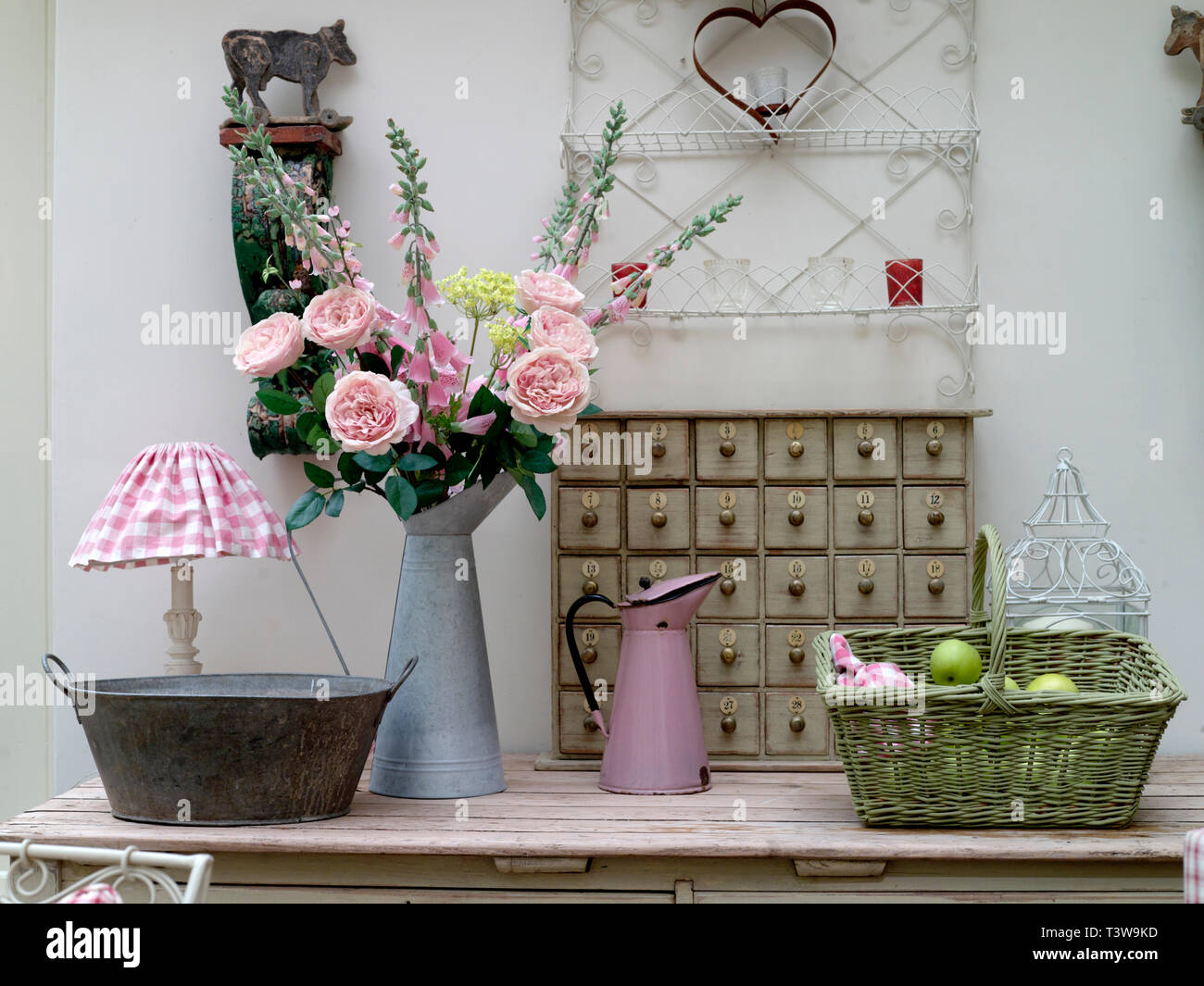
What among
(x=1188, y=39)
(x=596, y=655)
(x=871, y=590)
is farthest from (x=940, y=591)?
(x=1188, y=39)

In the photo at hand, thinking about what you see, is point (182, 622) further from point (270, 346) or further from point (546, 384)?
point (546, 384)

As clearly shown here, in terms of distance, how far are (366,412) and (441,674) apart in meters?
0.41

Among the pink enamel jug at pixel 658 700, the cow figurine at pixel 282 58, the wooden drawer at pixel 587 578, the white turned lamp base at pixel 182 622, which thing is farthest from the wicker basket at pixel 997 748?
the cow figurine at pixel 282 58

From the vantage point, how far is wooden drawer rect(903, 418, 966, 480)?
6.11 ft

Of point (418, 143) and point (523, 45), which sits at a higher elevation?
point (523, 45)

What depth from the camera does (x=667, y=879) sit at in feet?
4.80

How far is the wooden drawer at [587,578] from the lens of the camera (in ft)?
6.20

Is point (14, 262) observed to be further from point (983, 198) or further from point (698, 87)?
point (983, 198)

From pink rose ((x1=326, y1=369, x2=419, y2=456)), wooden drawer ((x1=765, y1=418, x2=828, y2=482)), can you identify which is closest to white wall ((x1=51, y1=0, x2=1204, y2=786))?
wooden drawer ((x1=765, y1=418, x2=828, y2=482))

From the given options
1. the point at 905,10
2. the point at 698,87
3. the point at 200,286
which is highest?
the point at 905,10

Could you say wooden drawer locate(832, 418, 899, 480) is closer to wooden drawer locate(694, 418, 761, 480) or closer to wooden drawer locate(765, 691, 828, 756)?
wooden drawer locate(694, 418, 761, 480)

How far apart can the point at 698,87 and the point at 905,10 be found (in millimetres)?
376

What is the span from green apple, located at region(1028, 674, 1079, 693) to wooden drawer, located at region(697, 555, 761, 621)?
444mm
